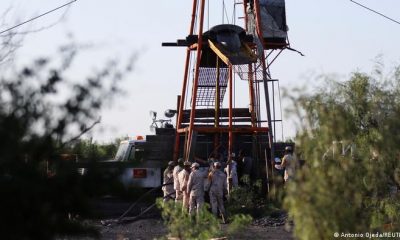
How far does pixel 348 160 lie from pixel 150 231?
10.0 meters

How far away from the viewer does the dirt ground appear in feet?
58.5

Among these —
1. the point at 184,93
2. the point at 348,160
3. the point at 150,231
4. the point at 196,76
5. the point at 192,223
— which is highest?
the point at 196,76

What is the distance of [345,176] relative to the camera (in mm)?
9914

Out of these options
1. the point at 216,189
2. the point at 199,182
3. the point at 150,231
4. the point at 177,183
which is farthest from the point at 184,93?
the point at 150,231

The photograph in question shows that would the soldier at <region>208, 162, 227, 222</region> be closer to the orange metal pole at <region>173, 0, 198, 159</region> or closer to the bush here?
the orange metal pole at <region>173, 0, 198, 159</region>

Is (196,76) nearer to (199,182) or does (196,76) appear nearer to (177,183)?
(177,183)

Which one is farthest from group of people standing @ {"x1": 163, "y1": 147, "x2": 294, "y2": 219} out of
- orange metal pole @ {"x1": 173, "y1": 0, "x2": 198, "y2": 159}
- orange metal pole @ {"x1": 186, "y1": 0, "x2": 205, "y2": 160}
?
orange metal pole @ {"x1": 173, "y1": 0, "x2": 198, "y2": 159}

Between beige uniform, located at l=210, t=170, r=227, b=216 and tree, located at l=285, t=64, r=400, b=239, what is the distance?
879 cm

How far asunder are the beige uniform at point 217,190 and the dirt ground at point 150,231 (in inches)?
57.9

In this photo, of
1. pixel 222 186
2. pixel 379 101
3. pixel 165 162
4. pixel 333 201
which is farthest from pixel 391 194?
pixel 165 162

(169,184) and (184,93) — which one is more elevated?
(184,93)

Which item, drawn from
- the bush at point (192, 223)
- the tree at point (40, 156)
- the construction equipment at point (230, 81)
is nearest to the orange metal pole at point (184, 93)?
the construction equipment at point (230, 81)

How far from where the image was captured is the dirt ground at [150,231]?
702 inches

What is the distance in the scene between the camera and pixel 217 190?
21.7 meters
